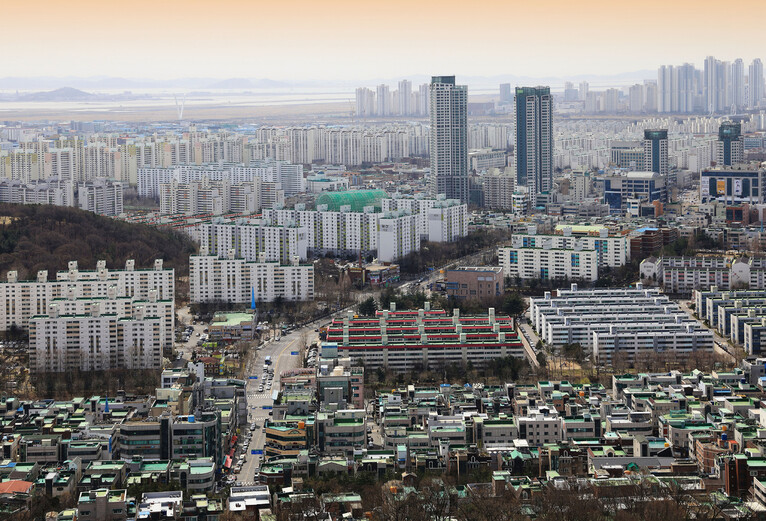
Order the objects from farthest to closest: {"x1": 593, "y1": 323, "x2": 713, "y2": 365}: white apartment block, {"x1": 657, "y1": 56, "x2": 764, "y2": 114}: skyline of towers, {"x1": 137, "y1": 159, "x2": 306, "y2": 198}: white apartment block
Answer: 1. {"x1": 657, "y1": 56, "x2": 764, "y2": 114}: skyline of towers
2. {"x1": 137, "y1": 159, "x2": 306, "y2": 198}: white apartment block
3. {"x1": 593, "y1": 323, "x2": 713, "y2": 365}: white apartment block

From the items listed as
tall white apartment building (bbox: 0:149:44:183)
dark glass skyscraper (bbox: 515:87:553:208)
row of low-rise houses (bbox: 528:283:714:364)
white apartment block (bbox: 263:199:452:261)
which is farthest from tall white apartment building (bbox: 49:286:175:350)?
tall white apartment building (bbox: 0:149:44:183)

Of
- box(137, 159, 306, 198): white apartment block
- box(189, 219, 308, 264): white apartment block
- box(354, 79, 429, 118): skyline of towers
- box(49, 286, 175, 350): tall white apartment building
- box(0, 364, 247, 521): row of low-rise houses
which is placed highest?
box(354, 79, 429, 118): skyline of towers

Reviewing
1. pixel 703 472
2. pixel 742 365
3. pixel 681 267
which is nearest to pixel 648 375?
pixel 742 365

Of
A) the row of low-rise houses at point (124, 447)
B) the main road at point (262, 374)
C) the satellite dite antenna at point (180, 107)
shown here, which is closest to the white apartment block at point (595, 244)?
the main road at point (262, 374)

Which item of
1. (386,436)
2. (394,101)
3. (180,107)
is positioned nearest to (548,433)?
(386,436)

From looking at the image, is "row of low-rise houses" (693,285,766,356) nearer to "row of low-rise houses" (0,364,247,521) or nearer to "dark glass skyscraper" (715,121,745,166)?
"row of low-rise houses" (0,364,247,521)

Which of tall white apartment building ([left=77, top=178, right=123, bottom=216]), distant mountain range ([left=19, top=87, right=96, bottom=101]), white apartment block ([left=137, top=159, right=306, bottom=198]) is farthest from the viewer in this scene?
distant mountain range ([left=19, top=87, right=96, bottom=101])
